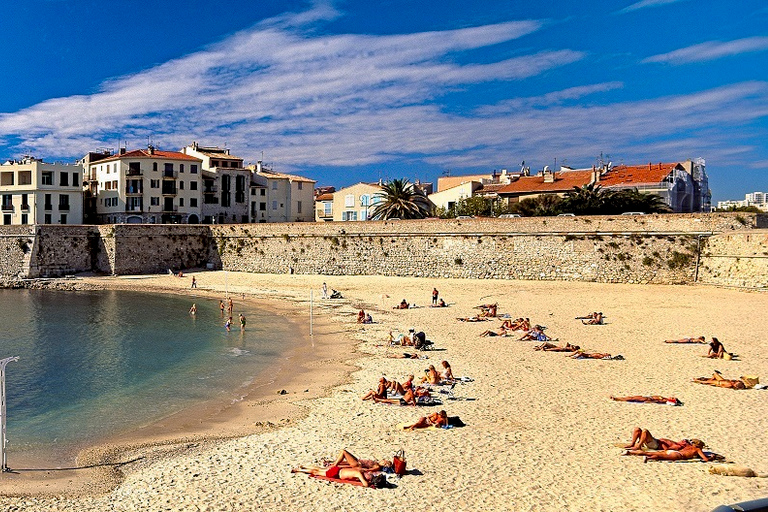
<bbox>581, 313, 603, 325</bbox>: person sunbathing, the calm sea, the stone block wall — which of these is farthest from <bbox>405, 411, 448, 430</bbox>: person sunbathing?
the stone block wall

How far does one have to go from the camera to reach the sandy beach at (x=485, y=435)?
9.47 metres

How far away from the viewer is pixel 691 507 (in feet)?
28.8

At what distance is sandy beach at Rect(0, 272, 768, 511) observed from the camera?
9.47 metres

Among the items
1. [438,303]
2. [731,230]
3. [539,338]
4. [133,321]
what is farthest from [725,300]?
[133,321]

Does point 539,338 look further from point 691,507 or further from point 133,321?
point 133,321

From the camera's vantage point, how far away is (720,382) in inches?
601

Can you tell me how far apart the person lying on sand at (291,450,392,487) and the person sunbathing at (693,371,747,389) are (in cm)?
964

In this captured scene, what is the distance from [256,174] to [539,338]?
2249 inches

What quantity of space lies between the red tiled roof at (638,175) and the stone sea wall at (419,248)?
13.9 m

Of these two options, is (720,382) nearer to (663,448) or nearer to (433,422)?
(663,448)

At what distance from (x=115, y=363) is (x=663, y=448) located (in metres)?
18.1

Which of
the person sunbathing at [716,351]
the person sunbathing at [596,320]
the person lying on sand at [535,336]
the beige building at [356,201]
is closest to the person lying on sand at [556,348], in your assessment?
the person lying on sand at [535,336]

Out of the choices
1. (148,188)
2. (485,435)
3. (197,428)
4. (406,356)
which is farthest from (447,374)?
(148,188)

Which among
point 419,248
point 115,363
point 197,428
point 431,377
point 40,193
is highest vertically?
point 40,193
